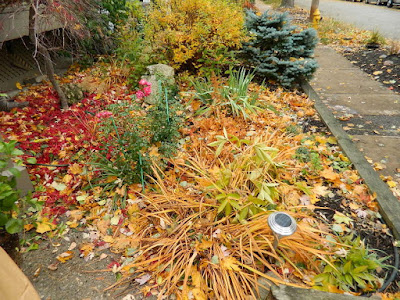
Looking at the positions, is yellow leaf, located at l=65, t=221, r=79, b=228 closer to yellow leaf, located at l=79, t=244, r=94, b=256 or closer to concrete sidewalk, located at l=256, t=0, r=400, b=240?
yellow leaf, located at l=79, t=244, r=94, b=256

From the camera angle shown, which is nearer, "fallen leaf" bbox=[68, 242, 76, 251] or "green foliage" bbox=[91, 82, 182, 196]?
"fallen leaf" bbox=[68, 242, 76, 251]

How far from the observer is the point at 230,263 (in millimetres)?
2021

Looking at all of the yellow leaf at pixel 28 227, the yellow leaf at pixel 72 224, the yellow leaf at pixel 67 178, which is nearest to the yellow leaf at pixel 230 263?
the yellow leaf at pixel 72 224

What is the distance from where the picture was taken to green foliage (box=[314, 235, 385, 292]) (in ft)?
6.40

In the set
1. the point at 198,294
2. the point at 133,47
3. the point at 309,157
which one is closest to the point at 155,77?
the point at 133,47

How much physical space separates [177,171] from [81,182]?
40.4 inches

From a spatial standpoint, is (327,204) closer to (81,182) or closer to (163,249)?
(163,249)

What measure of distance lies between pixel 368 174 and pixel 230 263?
1928 mm

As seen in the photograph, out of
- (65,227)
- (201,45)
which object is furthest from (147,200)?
(201,45)

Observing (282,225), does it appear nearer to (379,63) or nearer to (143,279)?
(143,279)

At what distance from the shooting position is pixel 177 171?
9.60 feet

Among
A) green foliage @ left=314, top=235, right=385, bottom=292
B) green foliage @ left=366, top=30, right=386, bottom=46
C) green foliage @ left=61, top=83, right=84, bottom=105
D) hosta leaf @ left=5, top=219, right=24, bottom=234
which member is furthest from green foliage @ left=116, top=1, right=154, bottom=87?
green foliage @ left=366, top=30, right=386, bottom=46

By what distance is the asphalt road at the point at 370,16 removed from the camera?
30.7 ft

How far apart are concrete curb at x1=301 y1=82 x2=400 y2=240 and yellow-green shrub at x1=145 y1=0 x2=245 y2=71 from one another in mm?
1834
